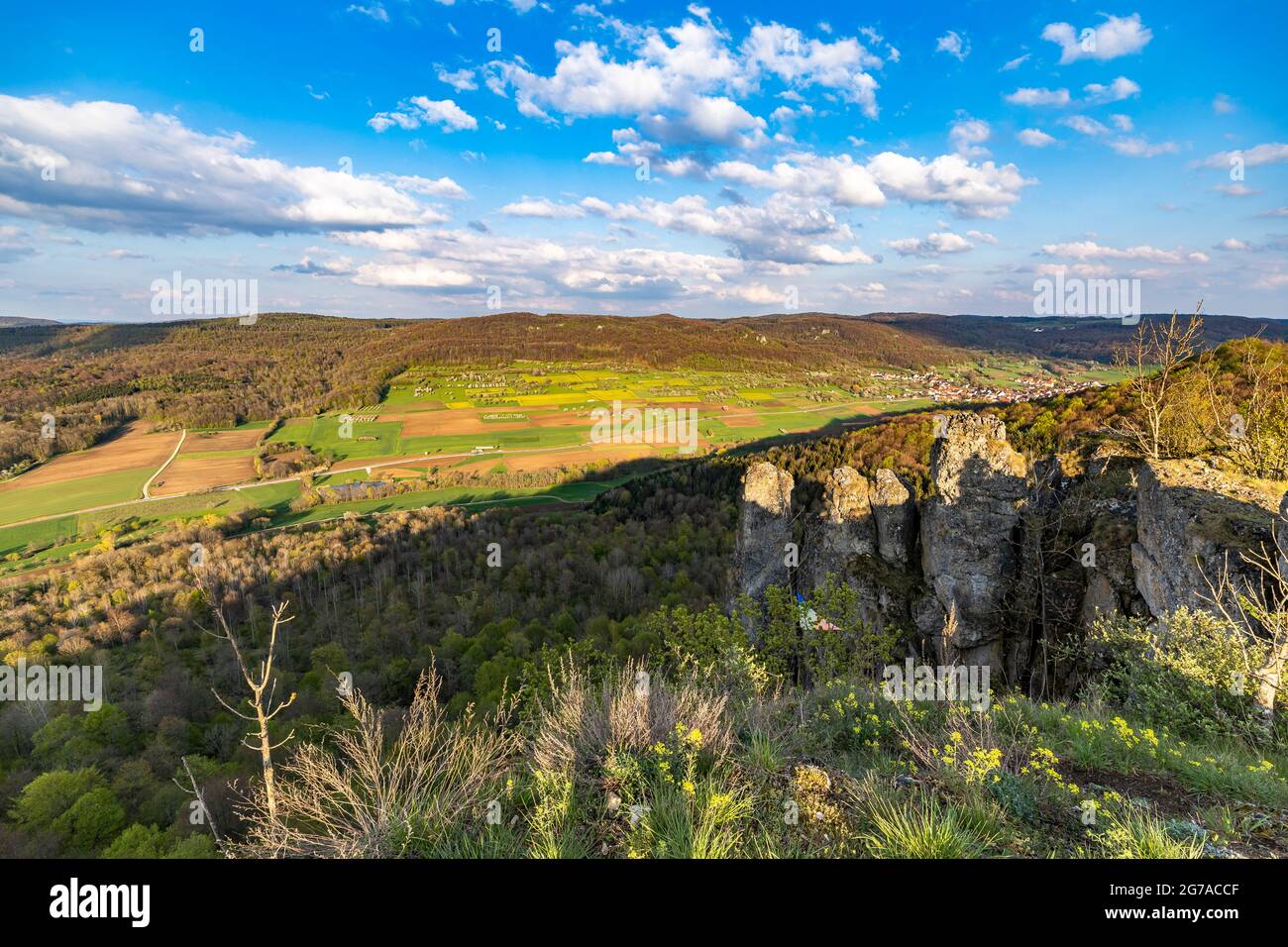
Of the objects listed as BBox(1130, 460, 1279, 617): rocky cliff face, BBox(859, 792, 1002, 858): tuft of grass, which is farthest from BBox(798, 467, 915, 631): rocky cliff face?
BBox(859, 792, 1002, 858): tuft of grass

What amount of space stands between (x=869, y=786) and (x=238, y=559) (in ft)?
309

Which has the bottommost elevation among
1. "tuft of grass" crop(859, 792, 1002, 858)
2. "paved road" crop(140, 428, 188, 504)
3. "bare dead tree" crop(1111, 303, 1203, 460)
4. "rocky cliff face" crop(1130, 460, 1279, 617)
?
"paved road" crop(140, 428, 188, 504)

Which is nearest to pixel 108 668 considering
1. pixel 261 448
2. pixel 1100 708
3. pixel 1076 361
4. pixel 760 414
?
pixel 1100 708

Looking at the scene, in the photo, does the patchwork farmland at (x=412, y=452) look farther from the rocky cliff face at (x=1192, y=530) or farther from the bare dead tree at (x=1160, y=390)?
the rocky cliff face at (x=1192, y=530)

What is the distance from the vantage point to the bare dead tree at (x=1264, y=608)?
743cm

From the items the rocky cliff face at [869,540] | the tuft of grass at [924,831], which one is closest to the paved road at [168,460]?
the rocky cliff face at [869,540]

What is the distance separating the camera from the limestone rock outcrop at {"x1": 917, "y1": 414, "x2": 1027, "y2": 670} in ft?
59.2

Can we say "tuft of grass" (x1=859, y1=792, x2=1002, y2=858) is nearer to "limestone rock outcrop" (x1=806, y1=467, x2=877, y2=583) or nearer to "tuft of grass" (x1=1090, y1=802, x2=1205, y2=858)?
"tuft of grass" (x1=1090, y1=802, x2=1205, y2=858)

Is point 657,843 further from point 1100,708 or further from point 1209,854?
point 1100,708

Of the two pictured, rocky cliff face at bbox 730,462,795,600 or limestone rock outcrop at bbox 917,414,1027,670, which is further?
rocky cliff face at bbox 730,462,795,600

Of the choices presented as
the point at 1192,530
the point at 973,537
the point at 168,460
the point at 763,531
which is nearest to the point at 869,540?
the point at 973,537

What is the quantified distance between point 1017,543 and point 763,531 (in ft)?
36.2

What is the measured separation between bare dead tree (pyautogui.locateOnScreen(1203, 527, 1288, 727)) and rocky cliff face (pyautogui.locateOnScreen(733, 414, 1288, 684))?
0.26m

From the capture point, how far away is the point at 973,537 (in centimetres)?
1850
